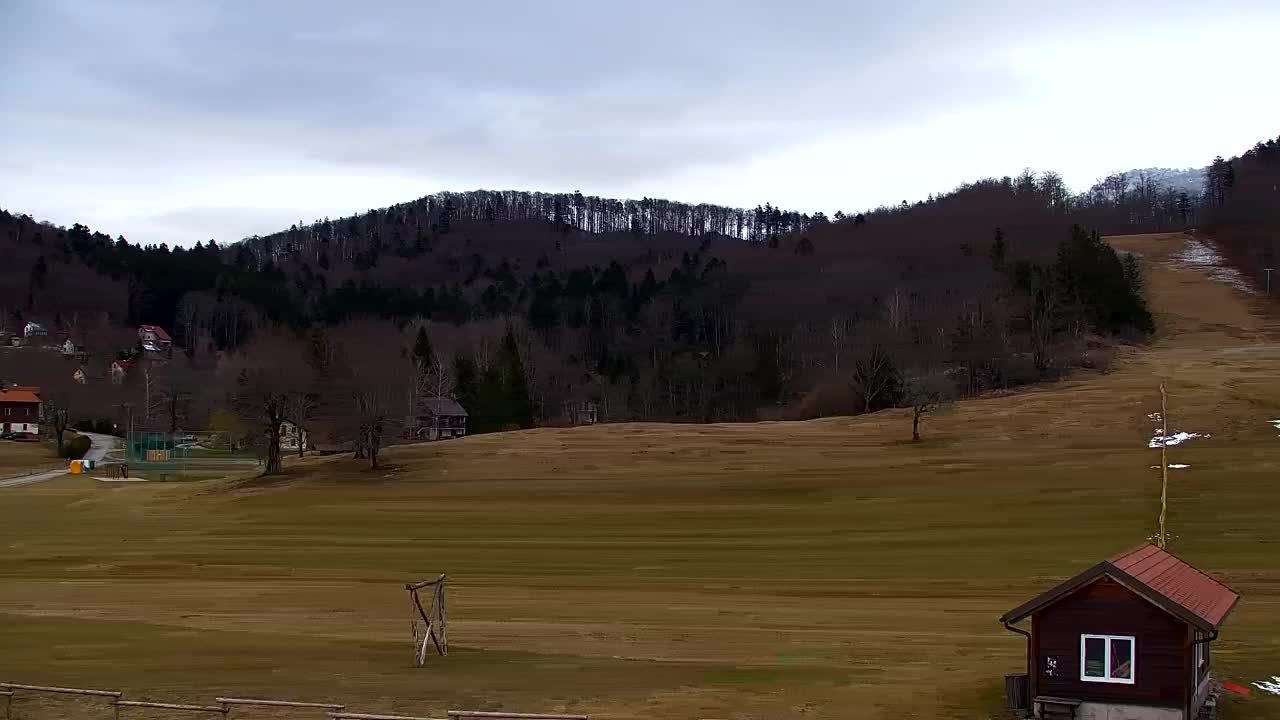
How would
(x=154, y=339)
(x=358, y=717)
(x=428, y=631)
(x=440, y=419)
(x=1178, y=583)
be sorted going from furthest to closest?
(x=154, y=339)
(x=440, y=419)
(x=428, y=631)
(x=1178, y=583)
(x=358, y=717)

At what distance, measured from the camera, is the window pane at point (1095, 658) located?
1891cm

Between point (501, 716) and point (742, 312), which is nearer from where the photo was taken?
point (501, 716)

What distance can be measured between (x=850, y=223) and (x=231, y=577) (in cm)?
17193

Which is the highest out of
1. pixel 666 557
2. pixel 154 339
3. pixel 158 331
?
pixel 158 331

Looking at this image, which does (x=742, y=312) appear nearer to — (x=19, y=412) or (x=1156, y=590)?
(x=19, y=412)

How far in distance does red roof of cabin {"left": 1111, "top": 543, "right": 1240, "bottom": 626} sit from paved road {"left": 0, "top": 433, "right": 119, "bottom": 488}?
204ft

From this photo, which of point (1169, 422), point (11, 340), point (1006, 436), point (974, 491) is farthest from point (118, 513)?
point (11, 340)

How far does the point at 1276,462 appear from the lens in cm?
4259

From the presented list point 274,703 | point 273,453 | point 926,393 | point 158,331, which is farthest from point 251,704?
point 158,331

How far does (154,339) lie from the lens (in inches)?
6609

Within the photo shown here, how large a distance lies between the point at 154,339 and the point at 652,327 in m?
79.6

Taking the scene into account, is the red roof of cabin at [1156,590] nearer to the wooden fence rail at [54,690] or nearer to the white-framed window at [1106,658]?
the white-framed window at [1106,658]

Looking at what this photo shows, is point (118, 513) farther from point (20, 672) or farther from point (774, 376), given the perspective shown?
point (774, 376)

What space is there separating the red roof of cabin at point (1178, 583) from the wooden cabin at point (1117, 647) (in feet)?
0.18
